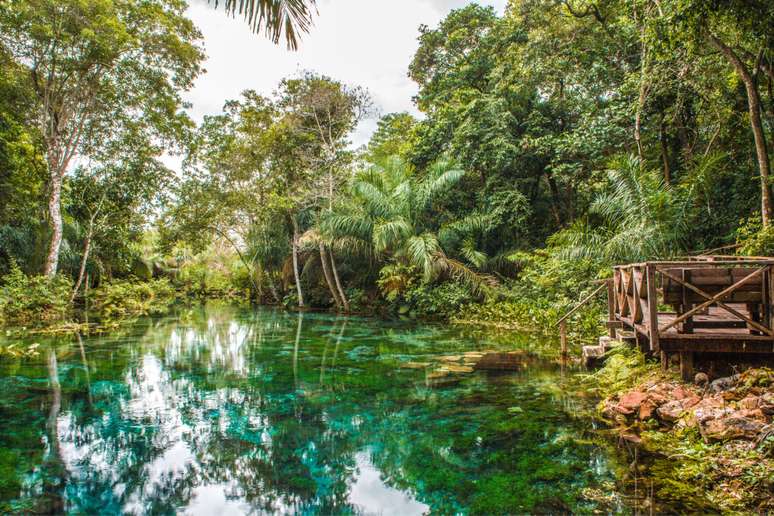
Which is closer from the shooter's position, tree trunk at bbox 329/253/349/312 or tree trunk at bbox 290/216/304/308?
tree trunk at bbox 329/253/349/312

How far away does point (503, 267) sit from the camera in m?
14.9

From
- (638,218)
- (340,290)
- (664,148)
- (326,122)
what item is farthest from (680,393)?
(326,122)

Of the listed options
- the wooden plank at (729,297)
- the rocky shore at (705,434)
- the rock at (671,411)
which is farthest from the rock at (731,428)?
the wooden plank at (729,297)

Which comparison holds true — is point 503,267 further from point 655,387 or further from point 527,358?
point 655,387

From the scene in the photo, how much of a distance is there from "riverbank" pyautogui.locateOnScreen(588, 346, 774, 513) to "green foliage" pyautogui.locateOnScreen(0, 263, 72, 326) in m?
14.4

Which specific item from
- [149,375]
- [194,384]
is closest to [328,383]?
[194,384]

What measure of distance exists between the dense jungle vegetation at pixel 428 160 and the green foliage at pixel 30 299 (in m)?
0.06

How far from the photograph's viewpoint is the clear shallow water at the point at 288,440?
3.36 metres

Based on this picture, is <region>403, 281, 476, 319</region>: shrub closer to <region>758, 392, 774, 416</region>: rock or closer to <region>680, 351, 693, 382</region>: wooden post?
<region>680, 351, 693, 382</region>: wooden post

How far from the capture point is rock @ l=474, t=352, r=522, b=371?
7434mm

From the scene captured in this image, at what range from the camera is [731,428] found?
12.1 feet

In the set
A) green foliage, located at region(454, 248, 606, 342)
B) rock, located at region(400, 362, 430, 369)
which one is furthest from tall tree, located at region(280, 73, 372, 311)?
rock, located at region(400, 362, 430, 369)

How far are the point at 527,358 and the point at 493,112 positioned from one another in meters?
8.59

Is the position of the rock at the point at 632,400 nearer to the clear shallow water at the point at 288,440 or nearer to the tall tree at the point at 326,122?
the clear shallow water at the point at 288,440
